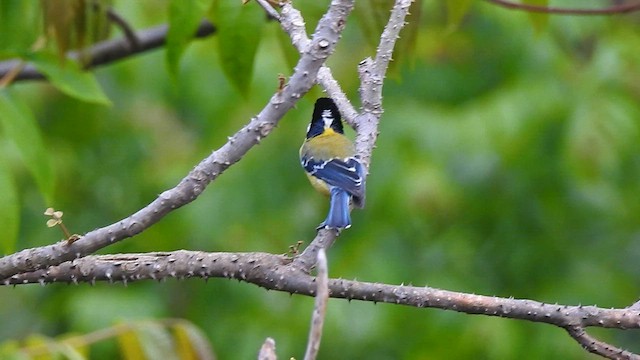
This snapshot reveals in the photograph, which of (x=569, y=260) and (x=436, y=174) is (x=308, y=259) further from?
(x=569, y=260)

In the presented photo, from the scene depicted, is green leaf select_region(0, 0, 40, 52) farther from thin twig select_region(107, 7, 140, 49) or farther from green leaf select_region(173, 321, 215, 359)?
green leaf select_region(173, 321, 215, 359)

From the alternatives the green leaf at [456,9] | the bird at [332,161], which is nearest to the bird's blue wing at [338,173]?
the bird at [332,161]

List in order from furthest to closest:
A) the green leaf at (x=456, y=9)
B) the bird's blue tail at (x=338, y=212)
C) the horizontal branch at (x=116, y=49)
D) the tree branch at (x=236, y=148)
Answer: the horizontal branch at (x=116, y=49) < the green leaf at (x=456, y=9) < the bird's blue tail at (x=338, y=212) < the tree branch at (x=236, y=148)

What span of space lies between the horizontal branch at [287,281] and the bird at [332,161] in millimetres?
593

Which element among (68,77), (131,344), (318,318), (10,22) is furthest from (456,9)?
(318,318)

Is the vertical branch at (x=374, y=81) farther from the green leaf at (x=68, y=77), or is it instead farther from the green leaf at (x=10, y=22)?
the green leaf at (x=10, y=22)

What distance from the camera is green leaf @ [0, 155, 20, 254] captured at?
7.48 ft

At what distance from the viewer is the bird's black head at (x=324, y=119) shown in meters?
3.12

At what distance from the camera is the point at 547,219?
17.3 ft

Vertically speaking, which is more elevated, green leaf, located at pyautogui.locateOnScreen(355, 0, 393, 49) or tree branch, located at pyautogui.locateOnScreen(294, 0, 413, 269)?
green leaf, located at pyautogui.locateOnScreen(355, 0, 393, 49)

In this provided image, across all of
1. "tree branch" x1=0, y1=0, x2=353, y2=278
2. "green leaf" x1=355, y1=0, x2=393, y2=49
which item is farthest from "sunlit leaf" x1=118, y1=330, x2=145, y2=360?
"tree branch" x1=0, y1=0, x2=353, y2=278

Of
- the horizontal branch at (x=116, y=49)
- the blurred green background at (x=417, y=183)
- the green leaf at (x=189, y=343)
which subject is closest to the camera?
the green leaf at (x=189, y=343)

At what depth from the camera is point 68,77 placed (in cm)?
268

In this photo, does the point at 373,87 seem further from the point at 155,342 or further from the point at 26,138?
the point at 155,342
